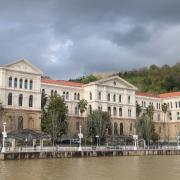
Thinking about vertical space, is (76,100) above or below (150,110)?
above

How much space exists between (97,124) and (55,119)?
13.8 metres

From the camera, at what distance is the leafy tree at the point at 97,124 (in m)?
102

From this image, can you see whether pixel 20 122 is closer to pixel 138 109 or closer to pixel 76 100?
pixel 76 100

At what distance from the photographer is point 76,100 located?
4550 inches

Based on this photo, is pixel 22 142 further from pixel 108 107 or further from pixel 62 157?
pixel 108 107

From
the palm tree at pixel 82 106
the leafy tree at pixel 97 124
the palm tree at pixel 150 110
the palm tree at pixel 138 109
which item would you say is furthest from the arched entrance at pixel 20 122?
the palm tree at pixel 150 110

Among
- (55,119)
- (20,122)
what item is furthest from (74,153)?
(20,122)

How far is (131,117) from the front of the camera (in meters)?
124

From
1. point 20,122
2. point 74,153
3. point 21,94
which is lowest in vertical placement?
point 74,153

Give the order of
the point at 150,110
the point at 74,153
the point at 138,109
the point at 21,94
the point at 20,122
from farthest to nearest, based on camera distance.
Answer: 1. the point at 150,110
2. the point at 138,109
3. the point at 21,94
4. the point at 20,122
5. the point at 74,153

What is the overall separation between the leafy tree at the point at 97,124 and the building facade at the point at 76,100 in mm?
8863

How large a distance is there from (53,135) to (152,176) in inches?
1945

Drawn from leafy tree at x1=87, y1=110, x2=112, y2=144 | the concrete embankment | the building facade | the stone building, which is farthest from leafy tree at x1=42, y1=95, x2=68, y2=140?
the concrete embankment

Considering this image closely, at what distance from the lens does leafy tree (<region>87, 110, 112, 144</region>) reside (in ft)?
333
